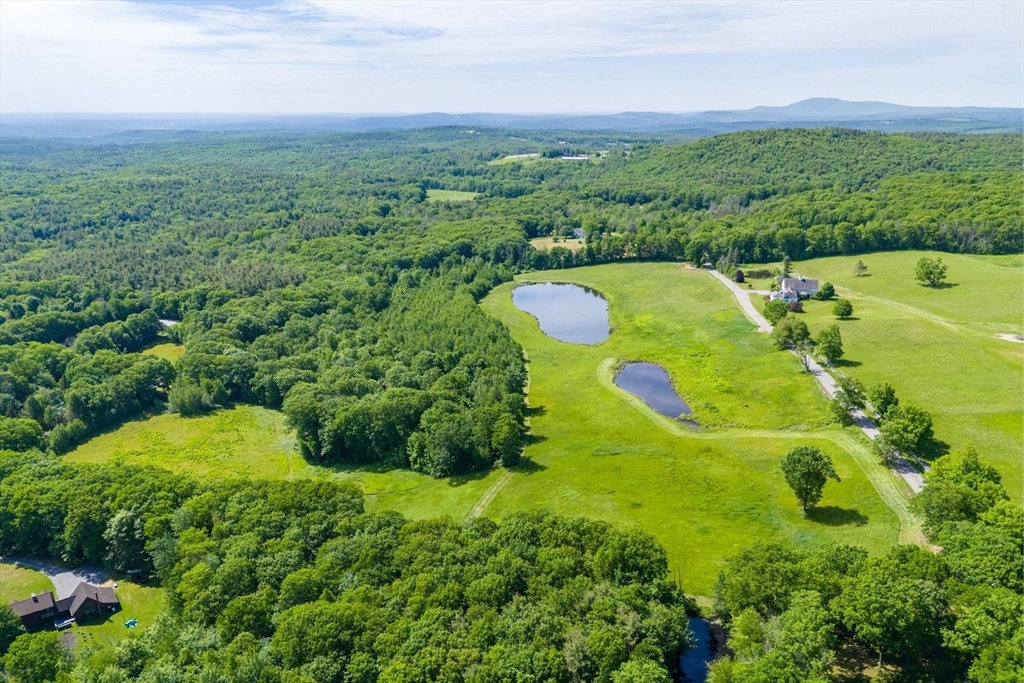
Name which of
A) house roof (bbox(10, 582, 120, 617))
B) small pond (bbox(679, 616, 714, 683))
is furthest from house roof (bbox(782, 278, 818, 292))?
house roof (bbox(10, 582, 120, 617))

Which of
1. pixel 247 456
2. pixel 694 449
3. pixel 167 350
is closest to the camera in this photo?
pixel 694 449

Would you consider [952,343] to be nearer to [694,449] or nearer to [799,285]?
[799,285]

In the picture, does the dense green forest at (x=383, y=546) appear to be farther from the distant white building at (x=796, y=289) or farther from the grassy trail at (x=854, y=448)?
the distant white building at (x=796, y=289)

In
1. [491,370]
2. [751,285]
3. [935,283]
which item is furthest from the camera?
[751,285]

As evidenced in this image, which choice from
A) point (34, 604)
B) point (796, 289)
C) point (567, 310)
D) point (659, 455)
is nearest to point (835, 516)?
point (659, 455)

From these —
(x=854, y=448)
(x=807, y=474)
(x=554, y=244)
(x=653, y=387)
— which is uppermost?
(x=554, y=244)

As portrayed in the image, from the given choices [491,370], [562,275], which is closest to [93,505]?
[491,370]

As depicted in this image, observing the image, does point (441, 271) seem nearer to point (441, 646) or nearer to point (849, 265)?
point (849, 265)
